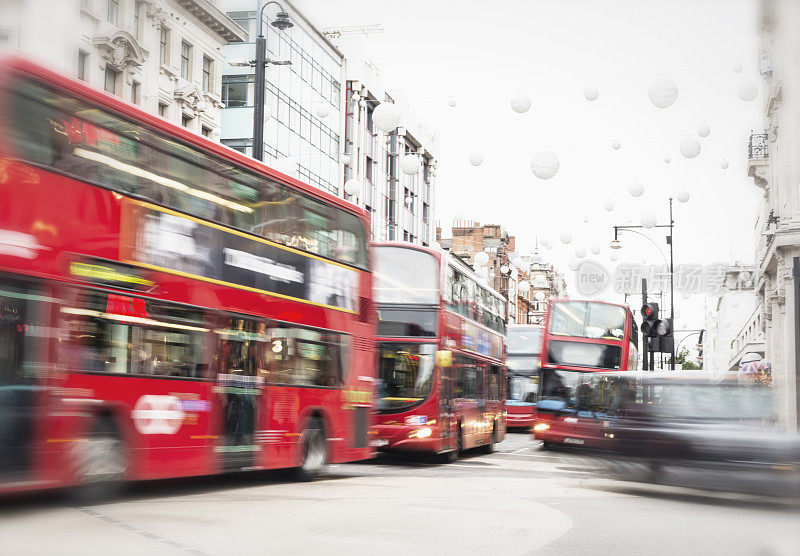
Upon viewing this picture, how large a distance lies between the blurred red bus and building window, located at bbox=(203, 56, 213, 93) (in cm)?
1417

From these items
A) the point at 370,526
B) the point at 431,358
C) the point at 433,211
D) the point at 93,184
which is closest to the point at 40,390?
the point at 93,184

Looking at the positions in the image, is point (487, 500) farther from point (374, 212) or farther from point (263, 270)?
point (374, 212)

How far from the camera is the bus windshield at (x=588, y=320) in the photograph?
2669 centimetres

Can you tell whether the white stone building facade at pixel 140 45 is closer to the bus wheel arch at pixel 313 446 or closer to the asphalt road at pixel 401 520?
the bus wheel arch at pixel 313 446

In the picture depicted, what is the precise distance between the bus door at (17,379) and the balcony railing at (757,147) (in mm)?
36198

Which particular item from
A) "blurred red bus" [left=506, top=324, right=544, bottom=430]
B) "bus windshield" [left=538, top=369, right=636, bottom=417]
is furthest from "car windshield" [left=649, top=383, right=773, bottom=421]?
"blurred red bus" [left=506, top=324, right=544, bottom=430]

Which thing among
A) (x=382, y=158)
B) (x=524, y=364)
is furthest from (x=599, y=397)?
(x=382, y=158)

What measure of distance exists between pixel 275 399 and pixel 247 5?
32.2 meters

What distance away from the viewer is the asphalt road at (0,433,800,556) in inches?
310

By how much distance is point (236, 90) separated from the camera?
135 feet

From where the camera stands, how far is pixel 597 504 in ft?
38.9

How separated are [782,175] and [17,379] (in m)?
29.6

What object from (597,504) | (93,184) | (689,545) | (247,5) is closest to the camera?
(689,545)

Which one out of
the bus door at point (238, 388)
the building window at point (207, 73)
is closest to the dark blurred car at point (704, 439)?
the bus door at point (238, 388)
